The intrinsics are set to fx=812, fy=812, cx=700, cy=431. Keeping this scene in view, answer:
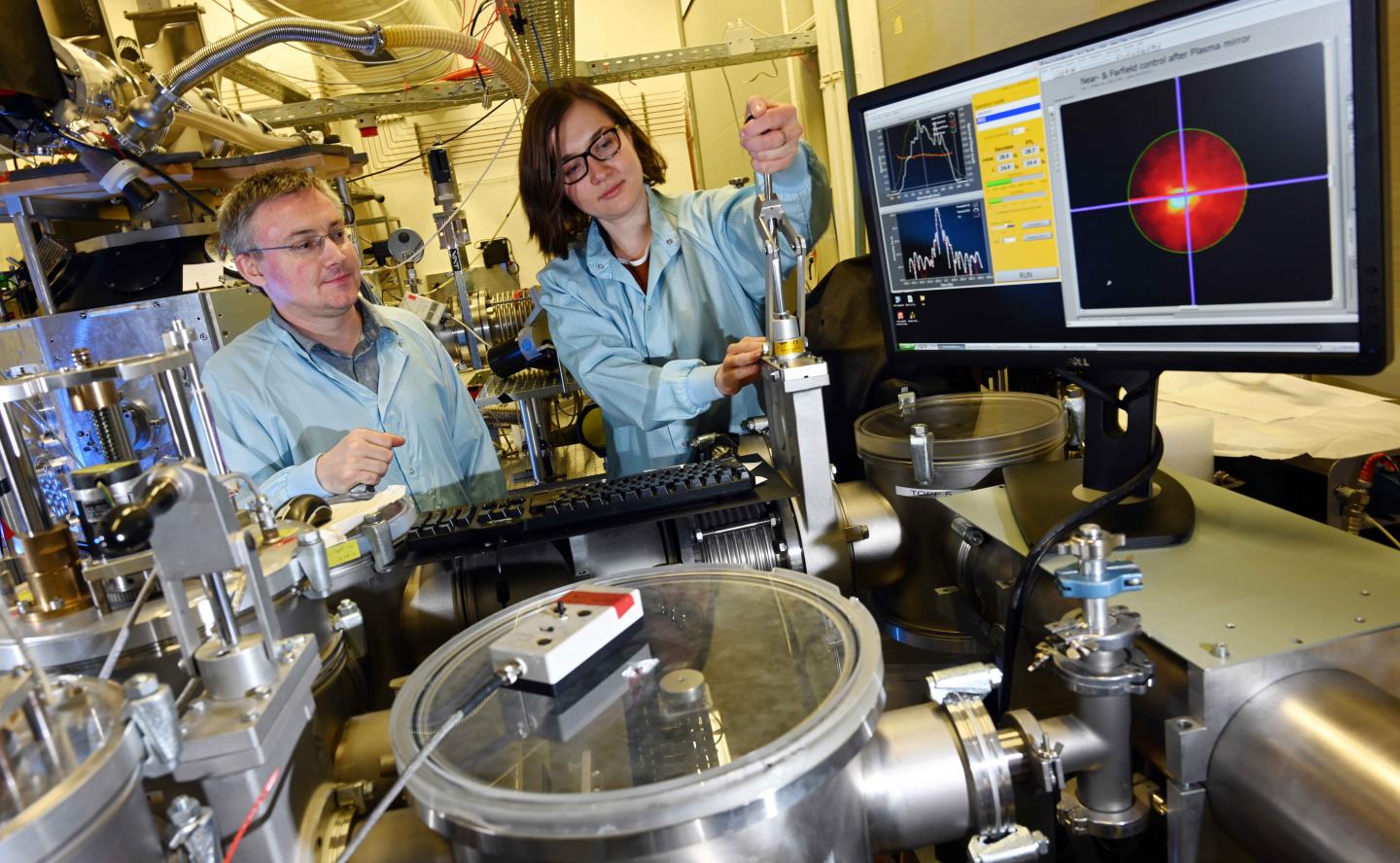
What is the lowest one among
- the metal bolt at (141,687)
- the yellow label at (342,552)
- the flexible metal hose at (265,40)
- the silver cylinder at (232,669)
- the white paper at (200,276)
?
the yellow label at (342,552)

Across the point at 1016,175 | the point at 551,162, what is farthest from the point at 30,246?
the point at 1016,175

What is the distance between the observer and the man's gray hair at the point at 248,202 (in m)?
1.60

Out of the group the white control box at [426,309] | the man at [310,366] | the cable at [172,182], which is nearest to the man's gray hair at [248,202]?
the man at [310,366]

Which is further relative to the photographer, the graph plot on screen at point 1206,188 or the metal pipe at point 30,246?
the metal pipe at point 30,246

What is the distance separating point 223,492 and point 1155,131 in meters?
0.80

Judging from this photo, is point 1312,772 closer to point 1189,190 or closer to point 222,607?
point 1189,190

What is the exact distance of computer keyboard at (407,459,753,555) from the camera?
0.90 m

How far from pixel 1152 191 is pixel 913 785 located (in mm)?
570

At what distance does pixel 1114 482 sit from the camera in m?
0.87

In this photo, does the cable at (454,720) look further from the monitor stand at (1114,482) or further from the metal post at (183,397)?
the monitor stand at (1114,482)

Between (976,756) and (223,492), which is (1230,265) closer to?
(976,756)

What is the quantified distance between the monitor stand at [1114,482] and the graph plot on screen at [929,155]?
272 mm

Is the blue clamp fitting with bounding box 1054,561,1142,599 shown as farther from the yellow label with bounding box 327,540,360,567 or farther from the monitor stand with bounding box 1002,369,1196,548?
the yellow label with bounding box 327,540,360,567

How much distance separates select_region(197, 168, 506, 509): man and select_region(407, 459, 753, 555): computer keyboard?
65 cm
